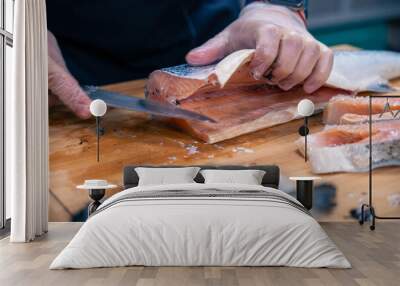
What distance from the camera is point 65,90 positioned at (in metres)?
7.18

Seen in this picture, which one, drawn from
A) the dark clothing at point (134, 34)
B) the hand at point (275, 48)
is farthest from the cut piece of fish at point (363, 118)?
the dark clothing at point (134, 34)

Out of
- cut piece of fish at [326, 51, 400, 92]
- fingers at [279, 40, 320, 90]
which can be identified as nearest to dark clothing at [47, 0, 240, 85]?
fingers at [279, 40, 320, 90]

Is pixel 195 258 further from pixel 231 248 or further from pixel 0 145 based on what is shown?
pixel 0 145

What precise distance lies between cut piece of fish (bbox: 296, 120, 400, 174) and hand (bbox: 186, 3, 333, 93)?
2.21ft

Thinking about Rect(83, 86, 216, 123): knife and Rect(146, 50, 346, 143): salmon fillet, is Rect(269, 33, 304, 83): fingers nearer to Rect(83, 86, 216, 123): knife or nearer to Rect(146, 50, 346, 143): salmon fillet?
Rect(146, 50, 346, 143): salmon fillet

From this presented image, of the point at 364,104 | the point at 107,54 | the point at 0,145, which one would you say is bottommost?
the point at 0,145

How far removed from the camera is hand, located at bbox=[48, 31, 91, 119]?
7.16m

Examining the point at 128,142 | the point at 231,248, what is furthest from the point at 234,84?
the point at 231,248

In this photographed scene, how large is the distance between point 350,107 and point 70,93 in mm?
3440

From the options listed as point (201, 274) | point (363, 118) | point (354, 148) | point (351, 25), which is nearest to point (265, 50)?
point (351, 25)

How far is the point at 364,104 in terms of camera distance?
7.06 m

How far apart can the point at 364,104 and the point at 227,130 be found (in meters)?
1.70

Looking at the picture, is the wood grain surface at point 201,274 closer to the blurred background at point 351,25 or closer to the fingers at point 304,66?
the fingers at point 304,66

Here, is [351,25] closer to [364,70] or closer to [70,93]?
[364,70]
